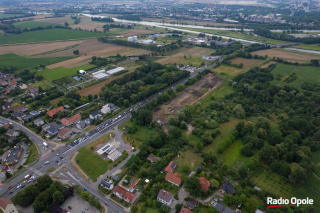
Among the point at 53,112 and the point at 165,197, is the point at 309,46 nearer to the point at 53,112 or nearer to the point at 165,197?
the point at 165,197

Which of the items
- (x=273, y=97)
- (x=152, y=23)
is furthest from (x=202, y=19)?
(x=273, y=97)

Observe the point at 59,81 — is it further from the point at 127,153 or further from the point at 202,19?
the point at 202,19

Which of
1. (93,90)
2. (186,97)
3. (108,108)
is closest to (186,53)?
(186,97)

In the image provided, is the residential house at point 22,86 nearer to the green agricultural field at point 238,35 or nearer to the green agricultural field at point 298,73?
the green agricultural field at point 298,73

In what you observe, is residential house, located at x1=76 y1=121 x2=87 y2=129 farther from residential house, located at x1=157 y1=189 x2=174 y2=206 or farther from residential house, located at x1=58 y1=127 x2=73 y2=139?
residential house, located at x1=157 y1=189 x2=174 y2=206

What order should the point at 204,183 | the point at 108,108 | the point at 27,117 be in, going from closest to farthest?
the point at 204,183
the point at 27,117
the point at 108,108

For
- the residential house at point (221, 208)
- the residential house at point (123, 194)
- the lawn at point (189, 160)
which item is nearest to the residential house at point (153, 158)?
the lawn at point (189, 160)
